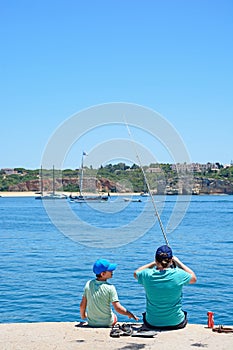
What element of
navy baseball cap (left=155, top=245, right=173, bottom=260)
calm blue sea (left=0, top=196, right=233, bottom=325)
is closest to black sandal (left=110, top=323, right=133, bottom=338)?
navy baseball cap (left=155, top=245, right=173, bottom=260)

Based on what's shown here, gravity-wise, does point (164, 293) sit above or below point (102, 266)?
below

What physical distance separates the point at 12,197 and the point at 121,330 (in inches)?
7629

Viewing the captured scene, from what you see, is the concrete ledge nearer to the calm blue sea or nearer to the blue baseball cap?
the blue baseball cap

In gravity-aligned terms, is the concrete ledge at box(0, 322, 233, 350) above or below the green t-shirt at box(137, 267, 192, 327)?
below

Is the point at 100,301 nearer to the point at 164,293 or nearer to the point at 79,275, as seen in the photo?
the point at 164,293

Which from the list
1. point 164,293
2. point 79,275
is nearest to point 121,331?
point 164,293

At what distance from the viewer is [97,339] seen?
7.12 m

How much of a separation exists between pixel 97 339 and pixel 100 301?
0.70m

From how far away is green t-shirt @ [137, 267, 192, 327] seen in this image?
7188mm


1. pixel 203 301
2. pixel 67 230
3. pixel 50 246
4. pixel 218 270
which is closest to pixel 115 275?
pixel 218 270

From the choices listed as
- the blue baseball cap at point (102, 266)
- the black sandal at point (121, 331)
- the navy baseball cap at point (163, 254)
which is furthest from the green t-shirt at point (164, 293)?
the blue baseball cap at point (102, 266)

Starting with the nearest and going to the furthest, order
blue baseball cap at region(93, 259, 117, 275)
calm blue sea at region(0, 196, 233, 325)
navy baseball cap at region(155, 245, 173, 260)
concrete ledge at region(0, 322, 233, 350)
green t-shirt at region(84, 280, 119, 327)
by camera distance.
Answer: concrete ledge at region(0, 322, 233, 350), navy baseball cap at region(155, 245, 173, 260), blue baseball cap at region(93, 259, 117, 275), green t-shirt at region(84, 280, 119, 327), calm blue sea at region(0, 196, 233, 325)

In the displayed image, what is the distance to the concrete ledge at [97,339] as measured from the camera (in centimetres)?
675

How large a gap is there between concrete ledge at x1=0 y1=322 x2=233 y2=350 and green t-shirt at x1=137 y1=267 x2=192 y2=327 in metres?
0.20
